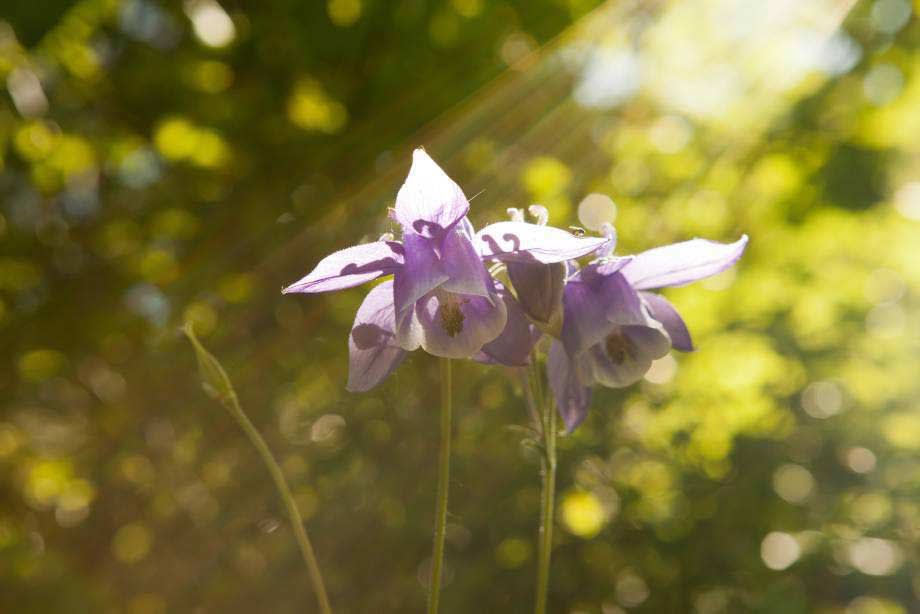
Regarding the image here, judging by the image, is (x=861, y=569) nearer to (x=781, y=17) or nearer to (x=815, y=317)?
(x=815, y=317)

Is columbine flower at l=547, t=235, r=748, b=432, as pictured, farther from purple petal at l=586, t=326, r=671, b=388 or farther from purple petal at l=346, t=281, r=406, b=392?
purple petal at l=346, t=281, r=406, b=392

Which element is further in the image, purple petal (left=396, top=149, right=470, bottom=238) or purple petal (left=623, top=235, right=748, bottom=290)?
purple petal (left=623, top=235, right=748, bottom=290)

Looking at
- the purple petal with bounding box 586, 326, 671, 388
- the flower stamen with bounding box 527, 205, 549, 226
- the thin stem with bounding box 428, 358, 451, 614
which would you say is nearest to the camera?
the thin stem with bounding box 428, 358, 451, 614

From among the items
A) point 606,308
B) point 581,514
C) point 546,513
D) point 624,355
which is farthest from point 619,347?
point 581,514

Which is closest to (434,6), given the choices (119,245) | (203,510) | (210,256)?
(210,256)

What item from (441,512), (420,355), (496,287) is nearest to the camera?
(441,512)

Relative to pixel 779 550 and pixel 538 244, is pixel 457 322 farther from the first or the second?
pixel 779 550

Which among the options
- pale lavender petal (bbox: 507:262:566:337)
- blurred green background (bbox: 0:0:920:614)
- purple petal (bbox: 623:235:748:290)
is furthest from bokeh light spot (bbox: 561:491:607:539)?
pale lavender petal (bbox: 507:262:566:337)
